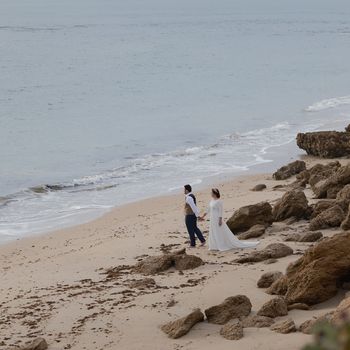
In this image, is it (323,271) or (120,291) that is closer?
(323,271)

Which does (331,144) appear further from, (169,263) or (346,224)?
(169,263)

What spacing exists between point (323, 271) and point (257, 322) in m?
1.20

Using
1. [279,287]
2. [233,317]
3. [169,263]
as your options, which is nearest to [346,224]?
[169,263]

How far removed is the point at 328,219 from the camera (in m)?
16.2

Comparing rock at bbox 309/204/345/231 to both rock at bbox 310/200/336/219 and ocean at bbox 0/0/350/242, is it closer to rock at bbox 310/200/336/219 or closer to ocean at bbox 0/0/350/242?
rock at bbox 310/200/336/219

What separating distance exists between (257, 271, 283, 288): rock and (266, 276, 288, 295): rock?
1.01 feet

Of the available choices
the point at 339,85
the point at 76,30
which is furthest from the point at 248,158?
the point at 76,30

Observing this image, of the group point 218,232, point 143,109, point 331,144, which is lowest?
point 218,232

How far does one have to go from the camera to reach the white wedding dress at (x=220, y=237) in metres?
16.1

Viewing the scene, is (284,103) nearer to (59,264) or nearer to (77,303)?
(59,264)

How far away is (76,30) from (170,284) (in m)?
102

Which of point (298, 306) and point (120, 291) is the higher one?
point (120, 291)

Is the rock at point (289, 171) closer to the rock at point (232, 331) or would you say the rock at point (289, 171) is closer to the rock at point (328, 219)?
the rock at point (328, 219)

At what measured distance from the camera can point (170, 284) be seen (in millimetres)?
13930
